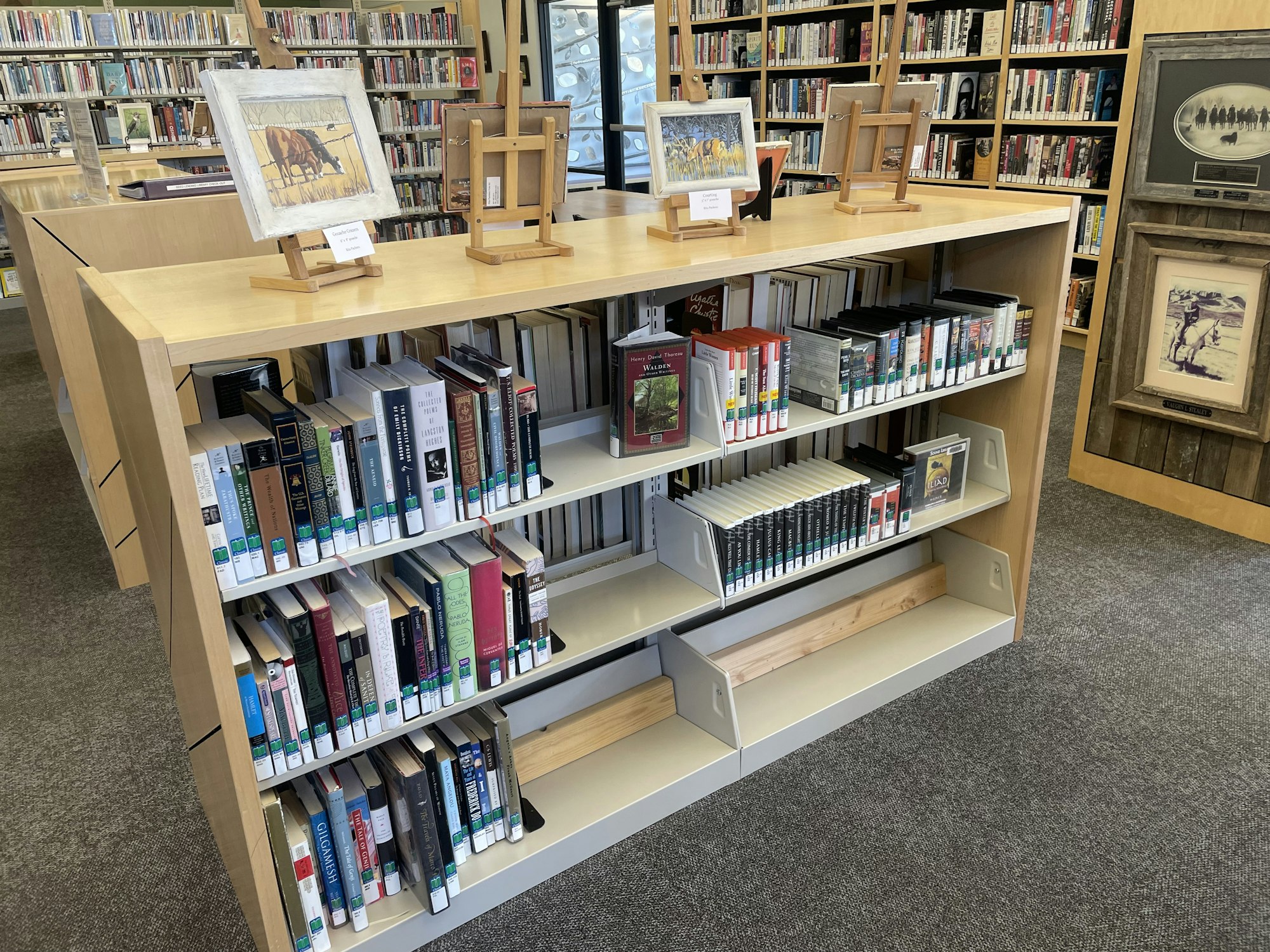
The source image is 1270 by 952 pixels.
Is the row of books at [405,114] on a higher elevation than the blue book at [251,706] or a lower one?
higher

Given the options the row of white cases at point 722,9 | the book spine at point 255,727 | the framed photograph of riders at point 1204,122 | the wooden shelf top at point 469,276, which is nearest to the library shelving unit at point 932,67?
the row of white cases at point 722,9

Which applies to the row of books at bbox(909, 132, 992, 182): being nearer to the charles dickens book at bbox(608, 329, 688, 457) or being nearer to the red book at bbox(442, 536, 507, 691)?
the charles dickens book at bbox(608, 329, 688, 457)

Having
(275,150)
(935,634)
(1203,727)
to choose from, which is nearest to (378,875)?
(275,150)

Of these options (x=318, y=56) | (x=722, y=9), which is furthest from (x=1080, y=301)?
(x=318, y=56)

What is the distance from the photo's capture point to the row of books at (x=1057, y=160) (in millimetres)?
4816

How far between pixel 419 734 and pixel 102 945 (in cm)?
70

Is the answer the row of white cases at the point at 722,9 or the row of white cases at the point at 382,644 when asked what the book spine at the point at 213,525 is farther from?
the row of white cases at the point at 722,9

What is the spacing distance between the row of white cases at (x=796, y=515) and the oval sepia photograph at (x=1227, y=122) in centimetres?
161

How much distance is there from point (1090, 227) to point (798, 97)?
227 centimetres

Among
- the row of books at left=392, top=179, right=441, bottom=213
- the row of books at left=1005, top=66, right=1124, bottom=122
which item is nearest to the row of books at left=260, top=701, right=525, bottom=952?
the row of books at left=1005, top=66, right=1124, bottom=122

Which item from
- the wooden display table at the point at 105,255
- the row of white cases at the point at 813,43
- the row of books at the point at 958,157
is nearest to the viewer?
the wooden display table at the point at 105,255

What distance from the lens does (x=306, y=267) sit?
1.56 meters

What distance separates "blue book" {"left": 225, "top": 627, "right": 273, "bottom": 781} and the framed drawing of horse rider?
3.04 metres

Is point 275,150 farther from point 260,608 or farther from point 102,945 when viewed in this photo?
point 102,945
